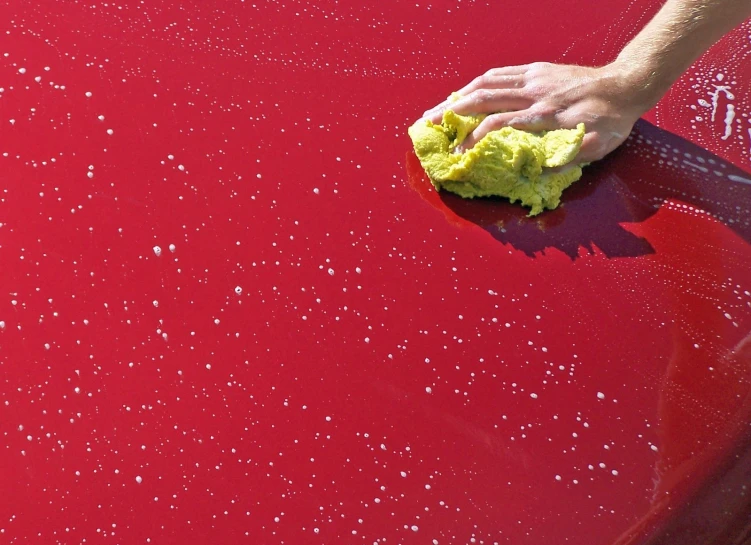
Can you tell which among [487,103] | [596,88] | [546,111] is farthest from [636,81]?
[487,103]

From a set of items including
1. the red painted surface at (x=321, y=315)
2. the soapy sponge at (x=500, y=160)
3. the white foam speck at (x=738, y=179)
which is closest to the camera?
the red painted surface at (x=321, y=315)

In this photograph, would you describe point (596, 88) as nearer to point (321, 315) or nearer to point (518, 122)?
point (518, 122)

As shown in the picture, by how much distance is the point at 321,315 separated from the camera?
1077mm

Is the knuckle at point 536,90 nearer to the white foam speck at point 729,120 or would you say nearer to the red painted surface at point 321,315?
the red painted surface at point 321,315

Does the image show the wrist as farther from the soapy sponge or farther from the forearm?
the soapy sponge

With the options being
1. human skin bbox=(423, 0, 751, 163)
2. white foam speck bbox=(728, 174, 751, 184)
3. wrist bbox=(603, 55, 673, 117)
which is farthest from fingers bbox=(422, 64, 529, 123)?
white foam speck bbox=(728, 174, 751, 184)

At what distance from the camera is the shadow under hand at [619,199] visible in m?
1.22

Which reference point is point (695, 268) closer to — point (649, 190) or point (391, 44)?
point (649, 190)

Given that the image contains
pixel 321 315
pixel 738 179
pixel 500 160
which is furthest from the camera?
pixel 738 179

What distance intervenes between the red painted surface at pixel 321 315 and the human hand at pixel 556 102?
67 millimetres

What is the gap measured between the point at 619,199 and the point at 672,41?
30 centimetres

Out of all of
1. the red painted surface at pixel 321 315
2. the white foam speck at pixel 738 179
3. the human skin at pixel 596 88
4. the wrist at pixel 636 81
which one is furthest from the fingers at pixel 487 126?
the white foam speck at pixel 738 179

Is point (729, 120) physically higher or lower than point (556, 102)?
lower

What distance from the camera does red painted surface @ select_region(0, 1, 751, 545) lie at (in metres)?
0.97
